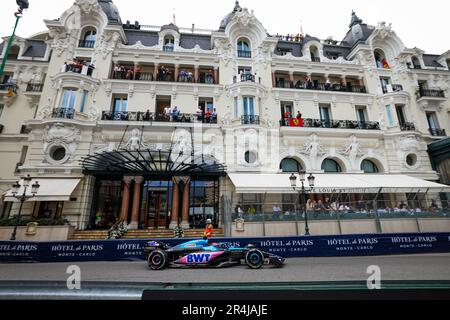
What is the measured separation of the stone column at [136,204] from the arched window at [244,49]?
15371 mm

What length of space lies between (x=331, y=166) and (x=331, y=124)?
12.7 ft

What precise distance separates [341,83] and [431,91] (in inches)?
375

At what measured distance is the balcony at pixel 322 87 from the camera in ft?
73.7

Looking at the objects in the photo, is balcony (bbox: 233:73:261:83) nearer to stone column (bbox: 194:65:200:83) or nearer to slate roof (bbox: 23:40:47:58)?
stone column (bbox: 194:65:200:83)

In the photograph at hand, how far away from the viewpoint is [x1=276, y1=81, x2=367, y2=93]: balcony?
22.5 m

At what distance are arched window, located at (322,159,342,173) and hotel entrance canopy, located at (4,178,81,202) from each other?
20139mm

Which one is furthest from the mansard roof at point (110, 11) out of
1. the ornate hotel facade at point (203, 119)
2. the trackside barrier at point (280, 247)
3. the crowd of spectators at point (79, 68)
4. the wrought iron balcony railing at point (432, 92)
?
the wrought iron balcony railing at point (432, 92)

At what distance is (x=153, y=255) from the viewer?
8.60 meters

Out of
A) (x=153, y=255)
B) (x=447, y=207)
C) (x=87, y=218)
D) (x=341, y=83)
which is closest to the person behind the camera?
(x=153, y=255)

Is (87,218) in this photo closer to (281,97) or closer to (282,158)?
(282,158)

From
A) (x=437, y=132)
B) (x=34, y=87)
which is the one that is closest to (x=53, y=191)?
(x=34, y=87)

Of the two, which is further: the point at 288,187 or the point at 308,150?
the point at 308,150

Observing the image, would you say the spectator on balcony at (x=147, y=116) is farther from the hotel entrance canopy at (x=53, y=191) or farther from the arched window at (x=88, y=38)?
the arched window at (x=88, y=38)
